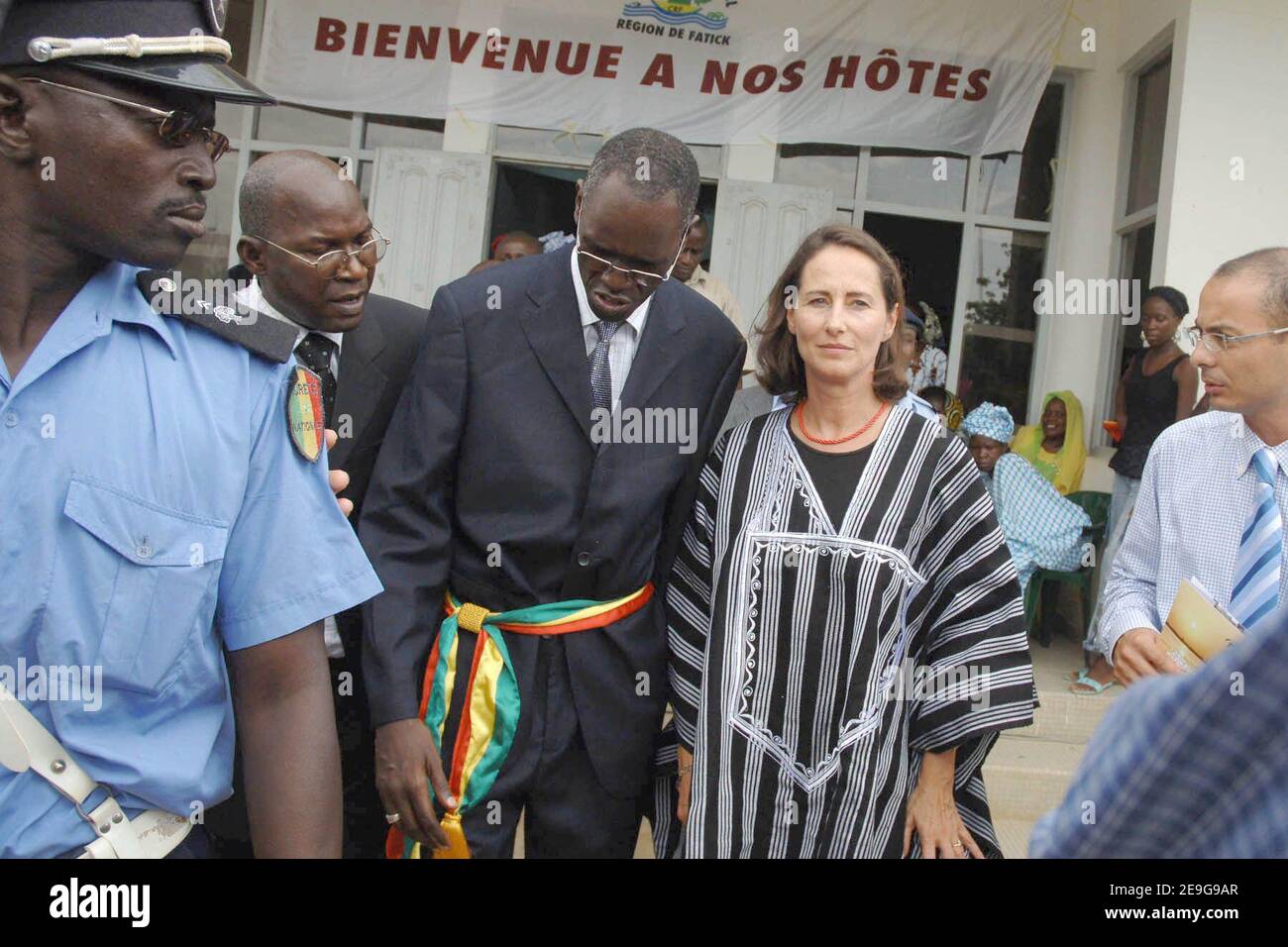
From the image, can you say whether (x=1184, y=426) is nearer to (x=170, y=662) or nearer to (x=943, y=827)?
(x=943, y=827)

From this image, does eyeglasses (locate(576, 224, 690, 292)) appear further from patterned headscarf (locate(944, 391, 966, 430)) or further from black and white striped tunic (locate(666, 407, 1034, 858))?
patterned headscarf (locate(944, 391, 966, 430))

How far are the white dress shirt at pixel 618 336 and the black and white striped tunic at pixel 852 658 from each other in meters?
0.38

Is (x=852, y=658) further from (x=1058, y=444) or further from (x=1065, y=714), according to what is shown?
(x=1058, y=444)

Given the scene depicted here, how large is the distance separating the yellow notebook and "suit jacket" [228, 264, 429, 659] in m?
1.62

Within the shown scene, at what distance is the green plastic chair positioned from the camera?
583cm

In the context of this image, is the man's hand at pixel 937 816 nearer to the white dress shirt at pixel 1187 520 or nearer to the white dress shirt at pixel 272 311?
the white dress shirt at pixel 1187 520

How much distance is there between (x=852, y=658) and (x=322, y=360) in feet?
4.17

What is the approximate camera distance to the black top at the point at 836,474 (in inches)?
83.2

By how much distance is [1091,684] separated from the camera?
5148 millimetres

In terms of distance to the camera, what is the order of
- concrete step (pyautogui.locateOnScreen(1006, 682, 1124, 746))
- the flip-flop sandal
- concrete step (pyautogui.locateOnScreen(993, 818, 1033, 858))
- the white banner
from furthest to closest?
1. the white banner
2. the flip-flop sandal
3. concrete step (pyautogui.locateOnScreen(1006, 682, 1124, 746))
4. concrete step (pyautogui.locateOnScreen(993, 818, 1033, 858))

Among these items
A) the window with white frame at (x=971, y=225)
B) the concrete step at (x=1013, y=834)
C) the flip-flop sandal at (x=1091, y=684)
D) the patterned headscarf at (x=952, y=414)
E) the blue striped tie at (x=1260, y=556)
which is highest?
the window with white frame at (x=971, y=225)

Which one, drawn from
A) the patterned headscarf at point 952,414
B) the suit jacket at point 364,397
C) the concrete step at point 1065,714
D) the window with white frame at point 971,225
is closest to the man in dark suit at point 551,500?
the suit jacket at point 364,397

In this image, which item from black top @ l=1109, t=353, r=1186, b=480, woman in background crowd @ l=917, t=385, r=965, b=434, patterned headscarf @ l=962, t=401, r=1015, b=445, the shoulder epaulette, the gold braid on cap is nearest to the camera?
the gold braid on cap

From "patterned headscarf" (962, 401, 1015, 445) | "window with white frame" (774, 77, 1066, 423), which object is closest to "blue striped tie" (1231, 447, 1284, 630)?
"patterned headscarf" (962, 401, 1015, 445)
